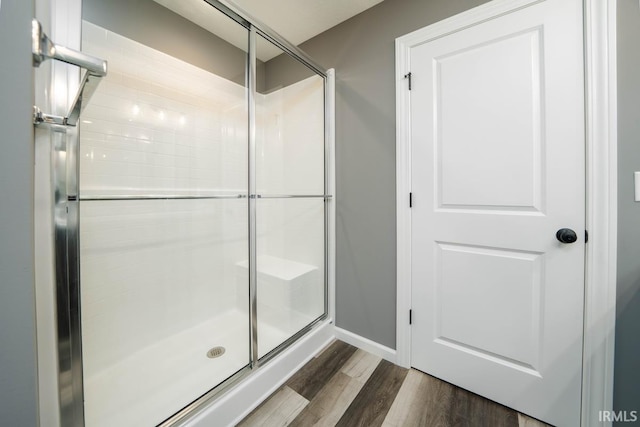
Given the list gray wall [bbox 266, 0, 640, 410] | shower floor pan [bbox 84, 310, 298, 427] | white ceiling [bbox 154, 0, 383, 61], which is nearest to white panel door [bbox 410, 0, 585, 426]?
gray wall [bbox 266, 0, 640, 410]

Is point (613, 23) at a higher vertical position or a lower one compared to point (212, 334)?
higher

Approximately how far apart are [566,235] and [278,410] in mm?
1586

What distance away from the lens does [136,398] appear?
1.20 m

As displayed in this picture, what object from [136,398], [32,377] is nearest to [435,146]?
[32,377]

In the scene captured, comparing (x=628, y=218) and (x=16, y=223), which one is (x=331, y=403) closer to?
(x=16, y=223)

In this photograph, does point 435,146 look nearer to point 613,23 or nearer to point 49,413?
point 613,23

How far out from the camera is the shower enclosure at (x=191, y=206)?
1313 mm

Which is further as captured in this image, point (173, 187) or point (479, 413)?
point (173, 187)

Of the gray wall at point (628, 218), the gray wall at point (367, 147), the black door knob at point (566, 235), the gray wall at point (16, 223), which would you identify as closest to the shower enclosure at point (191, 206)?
the gray wall at point (367, 147)

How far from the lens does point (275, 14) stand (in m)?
1.69

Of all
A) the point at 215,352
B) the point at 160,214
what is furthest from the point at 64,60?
the point at 215,352

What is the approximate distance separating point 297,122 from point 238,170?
25.3 inches

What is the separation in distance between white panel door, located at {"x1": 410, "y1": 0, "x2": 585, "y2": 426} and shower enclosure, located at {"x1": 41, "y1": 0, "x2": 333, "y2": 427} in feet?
2.46

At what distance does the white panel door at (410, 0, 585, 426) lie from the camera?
3.57 ft
